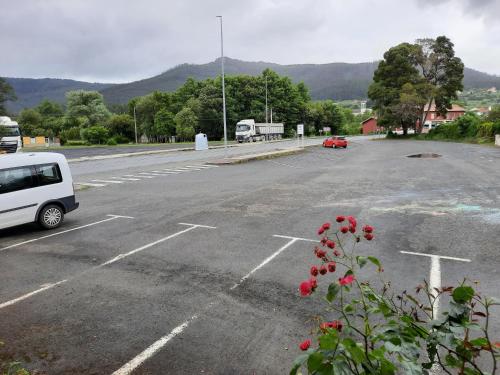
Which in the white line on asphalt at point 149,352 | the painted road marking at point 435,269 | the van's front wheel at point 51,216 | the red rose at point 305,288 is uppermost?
the red rose at point 305,288

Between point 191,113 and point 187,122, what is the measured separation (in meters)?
1.90

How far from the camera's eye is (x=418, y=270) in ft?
23.4

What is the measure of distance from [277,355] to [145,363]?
1537mm

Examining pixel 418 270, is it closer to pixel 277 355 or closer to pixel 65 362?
pixel 277 355

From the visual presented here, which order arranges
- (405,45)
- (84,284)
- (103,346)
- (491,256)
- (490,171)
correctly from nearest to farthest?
(103,346) → (84,284) → (491,256) → (490,171) → (405,45)

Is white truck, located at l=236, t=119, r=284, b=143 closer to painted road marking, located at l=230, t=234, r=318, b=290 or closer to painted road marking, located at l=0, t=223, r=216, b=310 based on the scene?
painted road marking, located at l=0, t=223, r=216, b=310

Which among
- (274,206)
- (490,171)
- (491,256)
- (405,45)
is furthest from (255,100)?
(491,256)

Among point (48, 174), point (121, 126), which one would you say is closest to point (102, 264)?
point (48, 174)

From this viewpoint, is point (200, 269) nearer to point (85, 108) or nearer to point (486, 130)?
point (486, 130)

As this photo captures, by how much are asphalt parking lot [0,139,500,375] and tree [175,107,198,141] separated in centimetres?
6006

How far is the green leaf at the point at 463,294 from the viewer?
2162 mm

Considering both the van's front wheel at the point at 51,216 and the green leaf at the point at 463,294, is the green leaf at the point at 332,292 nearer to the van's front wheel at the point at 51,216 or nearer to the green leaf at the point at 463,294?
the green leaf at the point at 463,294

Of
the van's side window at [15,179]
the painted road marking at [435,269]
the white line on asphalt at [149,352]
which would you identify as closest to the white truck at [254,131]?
the van's side window at [15,179]

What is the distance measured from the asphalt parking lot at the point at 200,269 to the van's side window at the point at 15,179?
1290 millimetres
